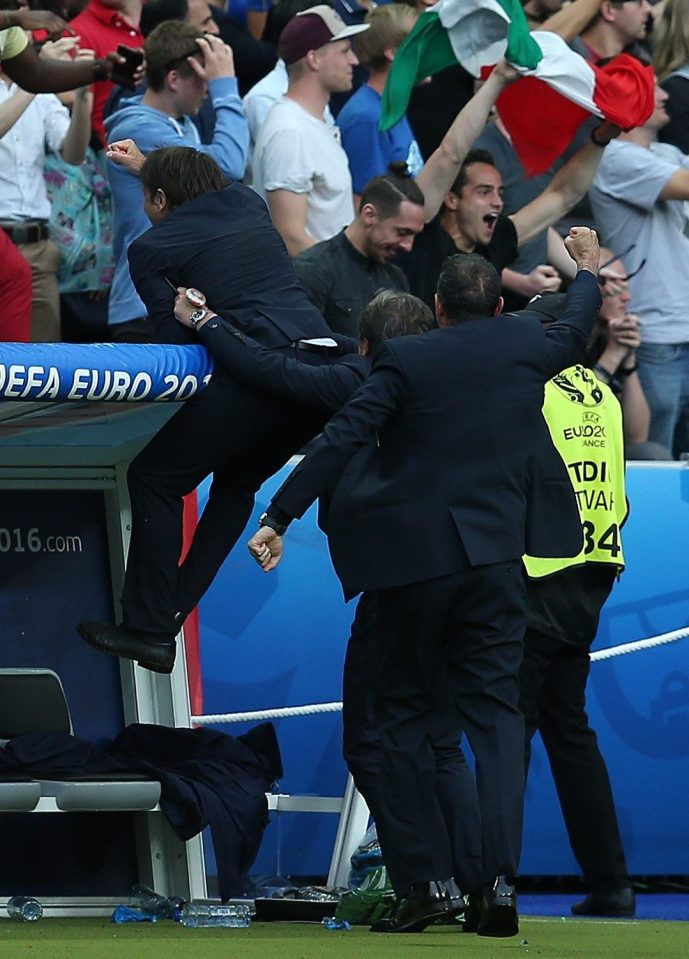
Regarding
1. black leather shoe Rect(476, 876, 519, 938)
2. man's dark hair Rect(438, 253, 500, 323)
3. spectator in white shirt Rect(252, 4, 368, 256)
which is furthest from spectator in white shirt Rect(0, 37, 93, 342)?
black leather shoe Rect(476, 876, 519, 938)

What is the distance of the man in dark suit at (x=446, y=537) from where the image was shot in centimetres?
534

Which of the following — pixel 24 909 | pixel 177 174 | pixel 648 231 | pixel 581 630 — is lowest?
pixel 24 909

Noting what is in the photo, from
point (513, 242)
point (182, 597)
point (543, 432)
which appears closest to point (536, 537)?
point (543, 432)

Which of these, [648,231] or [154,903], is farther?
[648,231]

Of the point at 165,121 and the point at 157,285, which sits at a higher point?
the point at 157,285

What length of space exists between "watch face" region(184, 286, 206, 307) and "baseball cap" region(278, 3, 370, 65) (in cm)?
267

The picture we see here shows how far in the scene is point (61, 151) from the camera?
26.4ft

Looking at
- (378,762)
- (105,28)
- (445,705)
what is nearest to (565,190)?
(105,28)

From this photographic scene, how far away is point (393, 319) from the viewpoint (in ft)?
19.6

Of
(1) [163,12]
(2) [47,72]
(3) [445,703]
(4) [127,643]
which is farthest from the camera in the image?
(1) [163,12]

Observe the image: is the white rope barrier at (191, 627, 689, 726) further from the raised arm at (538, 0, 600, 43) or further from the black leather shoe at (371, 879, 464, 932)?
the raised arm at (538, 0, 600, 43)

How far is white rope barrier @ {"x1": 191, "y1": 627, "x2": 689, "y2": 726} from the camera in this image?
716 cm

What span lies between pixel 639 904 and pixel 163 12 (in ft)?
14.2

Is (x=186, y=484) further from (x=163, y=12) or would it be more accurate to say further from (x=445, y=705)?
(x=163, y=12)
